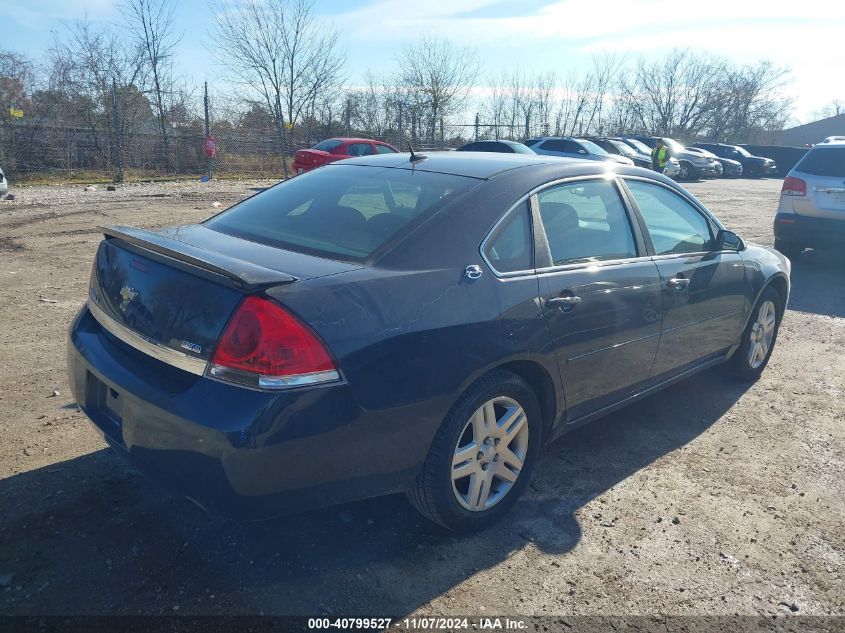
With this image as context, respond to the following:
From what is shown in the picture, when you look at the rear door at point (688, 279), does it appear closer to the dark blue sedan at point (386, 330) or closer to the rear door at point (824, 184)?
the dark blue sedan at point (386, 330)

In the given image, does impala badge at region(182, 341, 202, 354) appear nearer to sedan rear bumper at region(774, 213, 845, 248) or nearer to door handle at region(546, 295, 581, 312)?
door handle at region(546, 295, 581, 312)

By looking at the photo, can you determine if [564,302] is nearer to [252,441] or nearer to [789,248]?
[252,441]

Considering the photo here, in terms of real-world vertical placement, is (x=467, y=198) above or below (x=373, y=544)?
above

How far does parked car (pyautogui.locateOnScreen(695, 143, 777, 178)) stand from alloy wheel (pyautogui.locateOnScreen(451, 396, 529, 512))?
38.2m

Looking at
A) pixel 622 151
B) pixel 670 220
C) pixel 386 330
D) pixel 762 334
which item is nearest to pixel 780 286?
pixel 762 334

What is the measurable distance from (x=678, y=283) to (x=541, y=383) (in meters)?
1.29

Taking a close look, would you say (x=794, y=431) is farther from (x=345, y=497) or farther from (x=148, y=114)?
(x=148, y=114)

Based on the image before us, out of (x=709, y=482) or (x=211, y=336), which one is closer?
(x=211, y=336)

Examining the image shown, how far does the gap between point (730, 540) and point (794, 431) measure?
1577mm

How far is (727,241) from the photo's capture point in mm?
4441

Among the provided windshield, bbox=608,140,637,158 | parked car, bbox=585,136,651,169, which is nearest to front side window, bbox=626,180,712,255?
parked car, bbox=585,136,651,169

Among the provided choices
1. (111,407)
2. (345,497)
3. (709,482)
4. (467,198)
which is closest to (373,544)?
(345,497)

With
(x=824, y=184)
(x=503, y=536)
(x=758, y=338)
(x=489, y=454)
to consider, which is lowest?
(x=503, y=536)

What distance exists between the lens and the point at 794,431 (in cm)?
421
